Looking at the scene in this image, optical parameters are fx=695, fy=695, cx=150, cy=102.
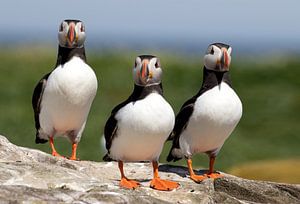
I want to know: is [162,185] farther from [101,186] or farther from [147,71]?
[147,71]

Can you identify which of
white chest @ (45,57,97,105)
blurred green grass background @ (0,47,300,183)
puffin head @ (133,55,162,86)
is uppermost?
puffin head @ (133,55,162,86)

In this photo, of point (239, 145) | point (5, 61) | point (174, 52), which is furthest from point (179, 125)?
point (174, 52)

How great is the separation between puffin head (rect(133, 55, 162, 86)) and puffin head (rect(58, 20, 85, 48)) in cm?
194

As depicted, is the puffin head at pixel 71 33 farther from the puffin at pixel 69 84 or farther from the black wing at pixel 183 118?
the black wing at pixel 183 118

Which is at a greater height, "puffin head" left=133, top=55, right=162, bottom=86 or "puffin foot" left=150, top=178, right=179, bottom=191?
"puffin head" left=133, top=55, right=162, bottom=86

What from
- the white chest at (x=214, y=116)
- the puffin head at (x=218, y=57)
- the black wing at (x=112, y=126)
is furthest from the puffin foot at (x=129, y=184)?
the puffin head at (x=218, y=57)

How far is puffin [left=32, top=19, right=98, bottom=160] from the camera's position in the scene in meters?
9.83

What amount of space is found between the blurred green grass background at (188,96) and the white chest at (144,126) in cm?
686

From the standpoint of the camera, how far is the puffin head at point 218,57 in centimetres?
914

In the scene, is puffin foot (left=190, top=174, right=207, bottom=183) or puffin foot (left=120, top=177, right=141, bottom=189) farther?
puffin foot (left=190, top=174, right=207, bottom=183)

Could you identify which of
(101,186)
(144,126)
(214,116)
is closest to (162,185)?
(144,126)

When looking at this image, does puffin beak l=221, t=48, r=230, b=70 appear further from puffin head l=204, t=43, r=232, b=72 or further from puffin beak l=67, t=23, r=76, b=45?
puffin beak l=67, t=23, r=76, b=45

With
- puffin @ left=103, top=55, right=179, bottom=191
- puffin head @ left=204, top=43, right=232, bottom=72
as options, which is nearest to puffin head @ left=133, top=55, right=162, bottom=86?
puffin @ left=103, top=55, right=179, bottom=191

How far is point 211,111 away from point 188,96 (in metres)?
15.1
